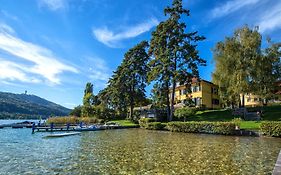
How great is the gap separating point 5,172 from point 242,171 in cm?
1062

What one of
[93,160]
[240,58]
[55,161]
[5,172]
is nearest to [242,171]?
[93,160]

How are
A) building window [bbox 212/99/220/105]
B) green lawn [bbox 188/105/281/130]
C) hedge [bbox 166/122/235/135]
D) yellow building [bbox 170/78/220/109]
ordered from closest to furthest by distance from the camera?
hedge [bbox 166/122/235/135] < green lawn [bbox 188/105/281/130] < yellow building [bbox 170/78/220/109] < building window [bbox 212/99/220/105]

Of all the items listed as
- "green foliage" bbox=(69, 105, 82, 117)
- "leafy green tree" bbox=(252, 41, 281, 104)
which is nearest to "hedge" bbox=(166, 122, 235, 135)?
"leafy green tree" bbox=(252, 41, 281, 104)

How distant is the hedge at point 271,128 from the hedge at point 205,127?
360 cm

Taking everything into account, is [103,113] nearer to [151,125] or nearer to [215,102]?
[151,125]

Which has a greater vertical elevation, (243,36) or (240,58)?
(243,36)

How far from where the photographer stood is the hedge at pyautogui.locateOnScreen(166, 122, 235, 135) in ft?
105

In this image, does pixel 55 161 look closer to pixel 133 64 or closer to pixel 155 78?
pixel 155 78

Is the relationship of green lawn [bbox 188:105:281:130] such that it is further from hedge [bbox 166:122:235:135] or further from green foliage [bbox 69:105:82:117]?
green foliage [bbox 69:105:82:117]

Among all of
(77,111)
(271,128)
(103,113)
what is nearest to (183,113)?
(271,128)

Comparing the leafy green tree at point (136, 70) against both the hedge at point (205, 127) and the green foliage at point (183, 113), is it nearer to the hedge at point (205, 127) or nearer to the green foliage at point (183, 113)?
the green foliage at point (183, 113)

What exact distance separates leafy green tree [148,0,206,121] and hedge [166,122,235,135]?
28.5 ft

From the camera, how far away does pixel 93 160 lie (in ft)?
46.0

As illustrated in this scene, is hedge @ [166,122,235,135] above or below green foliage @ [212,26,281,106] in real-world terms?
below
